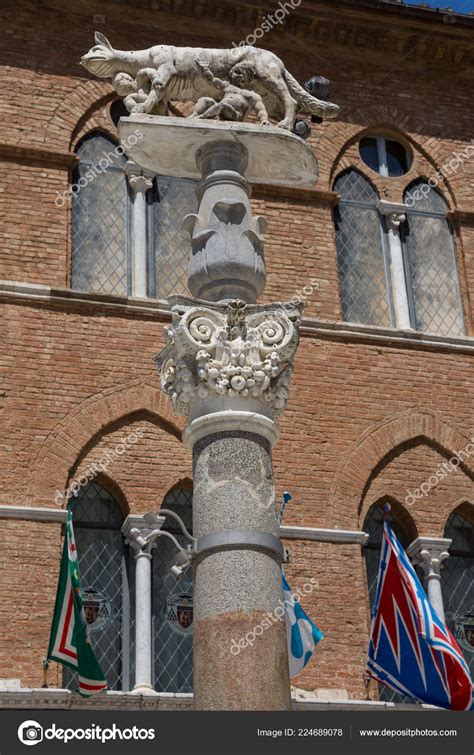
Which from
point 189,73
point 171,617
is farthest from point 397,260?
point 189,73

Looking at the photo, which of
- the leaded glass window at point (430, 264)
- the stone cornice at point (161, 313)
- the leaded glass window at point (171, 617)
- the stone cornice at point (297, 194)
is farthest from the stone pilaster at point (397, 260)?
the leaded glass window at point (171, 617)

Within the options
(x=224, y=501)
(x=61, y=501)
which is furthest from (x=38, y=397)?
(x=224, y=501)

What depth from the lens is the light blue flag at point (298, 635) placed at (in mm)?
11031

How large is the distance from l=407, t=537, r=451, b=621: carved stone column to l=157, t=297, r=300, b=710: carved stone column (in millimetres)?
6339

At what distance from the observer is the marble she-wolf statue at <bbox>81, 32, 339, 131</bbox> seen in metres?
7.80

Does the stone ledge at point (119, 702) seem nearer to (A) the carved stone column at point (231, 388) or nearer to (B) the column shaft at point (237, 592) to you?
(A) the carved stone column at point (231, 388)

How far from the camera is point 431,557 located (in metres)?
13.0

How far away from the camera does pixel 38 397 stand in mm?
12711

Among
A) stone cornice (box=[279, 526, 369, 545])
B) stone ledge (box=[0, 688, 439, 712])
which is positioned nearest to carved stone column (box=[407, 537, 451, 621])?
stone cornice (box=[279, 526, 369, 545])

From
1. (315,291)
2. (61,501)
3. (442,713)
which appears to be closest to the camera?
(442,713)

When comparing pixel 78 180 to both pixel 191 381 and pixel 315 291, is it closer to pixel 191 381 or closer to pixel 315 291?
pixel 315 291

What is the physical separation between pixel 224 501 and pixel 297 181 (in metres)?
2.37

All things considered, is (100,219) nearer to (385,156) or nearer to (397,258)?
(397,258)

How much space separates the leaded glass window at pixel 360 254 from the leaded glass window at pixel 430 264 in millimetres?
345
